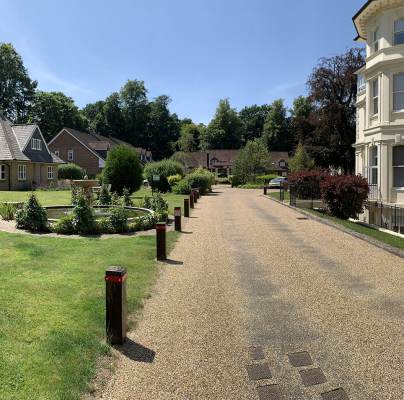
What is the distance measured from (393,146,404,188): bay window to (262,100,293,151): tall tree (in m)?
81.8

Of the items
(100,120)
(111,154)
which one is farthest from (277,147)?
(111,154)

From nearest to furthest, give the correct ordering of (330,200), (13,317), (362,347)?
(362,347)
(13,317)
(330,200)

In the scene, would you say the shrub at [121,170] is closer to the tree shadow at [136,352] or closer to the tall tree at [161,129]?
the tree shadow at [136,352]

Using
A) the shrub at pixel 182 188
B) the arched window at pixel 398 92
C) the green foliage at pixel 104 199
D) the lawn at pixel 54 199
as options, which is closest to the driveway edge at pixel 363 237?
the arched window at pixel 398 92

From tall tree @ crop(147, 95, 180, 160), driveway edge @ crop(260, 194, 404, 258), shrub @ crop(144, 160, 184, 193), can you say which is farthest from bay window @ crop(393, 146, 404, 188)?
tall tree @ crop(147, 95, 180, 160)

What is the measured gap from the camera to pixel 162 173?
1650 inches

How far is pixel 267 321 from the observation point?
6016 millimetres

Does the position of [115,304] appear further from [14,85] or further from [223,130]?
[223,130]

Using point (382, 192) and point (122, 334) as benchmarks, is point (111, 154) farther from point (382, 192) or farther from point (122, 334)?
point (122, 334)

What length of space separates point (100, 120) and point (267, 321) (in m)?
101

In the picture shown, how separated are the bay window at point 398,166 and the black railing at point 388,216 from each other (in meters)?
1.24

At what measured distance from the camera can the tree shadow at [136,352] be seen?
15.7 ft

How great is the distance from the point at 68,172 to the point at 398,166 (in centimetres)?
3941

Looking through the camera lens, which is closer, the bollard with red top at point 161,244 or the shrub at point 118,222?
the bollard with red top at point 161,244
